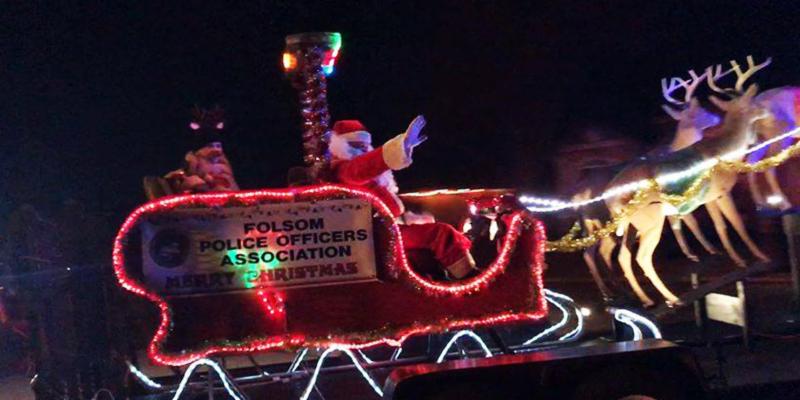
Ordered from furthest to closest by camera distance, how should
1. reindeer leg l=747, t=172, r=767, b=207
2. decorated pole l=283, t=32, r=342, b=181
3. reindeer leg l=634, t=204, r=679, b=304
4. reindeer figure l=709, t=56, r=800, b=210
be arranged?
reindeer leg l=634, t=204, r=679, b=304 → reindeer leg l=747, t=172, r=767, b=207 → reindeer figure l=709, t=56, r=800, b=210 → decorated pole l=283, t=32, r=342, b=181

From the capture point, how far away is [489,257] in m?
6.17

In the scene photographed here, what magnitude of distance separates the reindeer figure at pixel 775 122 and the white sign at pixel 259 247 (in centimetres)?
481

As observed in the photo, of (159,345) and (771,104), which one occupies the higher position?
(771,104)

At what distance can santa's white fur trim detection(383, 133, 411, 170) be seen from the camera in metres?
5.35

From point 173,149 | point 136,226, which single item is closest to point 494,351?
point 136,226

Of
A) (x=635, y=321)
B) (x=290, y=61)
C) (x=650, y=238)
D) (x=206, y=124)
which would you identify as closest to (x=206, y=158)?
(x=206, y=124)

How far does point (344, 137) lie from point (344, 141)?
1.4 inches

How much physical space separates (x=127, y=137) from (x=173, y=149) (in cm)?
71

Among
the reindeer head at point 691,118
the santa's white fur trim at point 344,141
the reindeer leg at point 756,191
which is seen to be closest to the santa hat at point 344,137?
the santa's white fur trim at point 344,141

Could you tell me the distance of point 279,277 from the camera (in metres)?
5.39

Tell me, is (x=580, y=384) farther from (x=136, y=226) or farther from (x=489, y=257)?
(x=136, y=226)

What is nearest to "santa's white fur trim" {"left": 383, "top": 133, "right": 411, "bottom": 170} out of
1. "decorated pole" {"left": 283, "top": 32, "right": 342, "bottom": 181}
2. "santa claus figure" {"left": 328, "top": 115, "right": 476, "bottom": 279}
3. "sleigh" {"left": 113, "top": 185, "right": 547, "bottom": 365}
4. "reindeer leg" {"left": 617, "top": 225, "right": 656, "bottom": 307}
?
"santa claus figure" {"left": 328, "top": 115, "right": 476, "bottom": 279}

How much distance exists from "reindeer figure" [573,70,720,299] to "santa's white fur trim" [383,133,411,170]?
4674 mm

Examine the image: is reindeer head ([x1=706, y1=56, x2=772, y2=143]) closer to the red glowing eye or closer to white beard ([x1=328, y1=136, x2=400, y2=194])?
white beard ([x1=328, y1=136, x2=400, y2=194])
